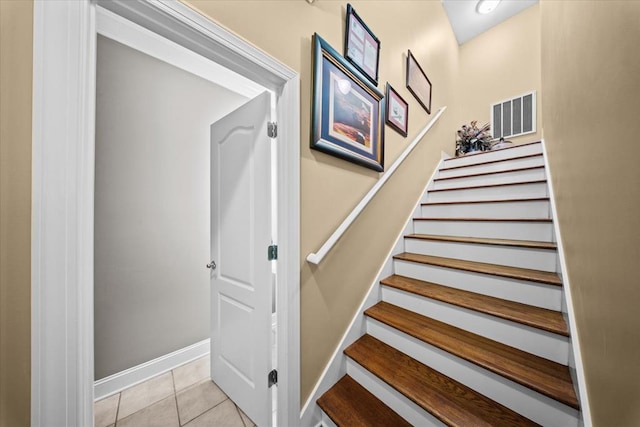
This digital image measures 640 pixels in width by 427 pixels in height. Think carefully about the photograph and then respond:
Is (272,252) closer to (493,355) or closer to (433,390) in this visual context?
(433,390)

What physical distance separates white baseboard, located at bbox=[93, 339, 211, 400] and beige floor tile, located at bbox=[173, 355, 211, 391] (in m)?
0.05

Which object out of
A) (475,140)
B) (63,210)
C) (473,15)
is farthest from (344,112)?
(473,15)

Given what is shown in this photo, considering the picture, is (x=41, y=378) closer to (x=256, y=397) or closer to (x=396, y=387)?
(x=256, y=397)

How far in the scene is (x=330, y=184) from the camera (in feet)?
4.24

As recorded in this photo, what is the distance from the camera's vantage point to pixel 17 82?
21.9 inches

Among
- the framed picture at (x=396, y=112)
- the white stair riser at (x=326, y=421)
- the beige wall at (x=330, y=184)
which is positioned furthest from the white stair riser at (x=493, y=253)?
the white stair riser at (x=326, y=421)

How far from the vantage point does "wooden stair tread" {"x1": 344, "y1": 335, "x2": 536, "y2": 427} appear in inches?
36.5

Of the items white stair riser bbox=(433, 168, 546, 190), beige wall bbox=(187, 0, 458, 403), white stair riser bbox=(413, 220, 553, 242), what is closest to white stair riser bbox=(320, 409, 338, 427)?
beige wall bbox=(187, 0, 458, 403)

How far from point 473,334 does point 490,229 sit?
34.5 inches

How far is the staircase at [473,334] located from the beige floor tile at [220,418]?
54 centimetres

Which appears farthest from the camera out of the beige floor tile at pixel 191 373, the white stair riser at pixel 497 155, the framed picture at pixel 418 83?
the white stair riser at pixel 497 155

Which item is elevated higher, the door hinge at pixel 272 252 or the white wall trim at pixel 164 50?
the white wall trim at pixel 164 50

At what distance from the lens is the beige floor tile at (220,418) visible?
127cm

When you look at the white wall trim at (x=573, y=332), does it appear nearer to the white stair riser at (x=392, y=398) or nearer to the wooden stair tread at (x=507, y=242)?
the wooden stair tread at (x=507, y=242)
